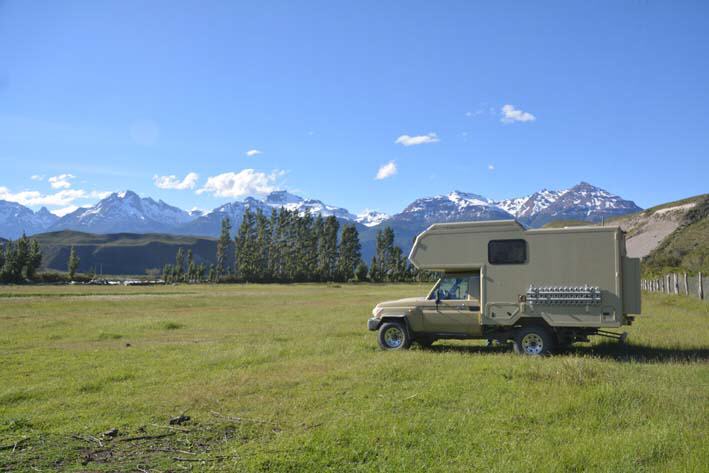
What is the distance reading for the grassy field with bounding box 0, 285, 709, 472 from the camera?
6855mm

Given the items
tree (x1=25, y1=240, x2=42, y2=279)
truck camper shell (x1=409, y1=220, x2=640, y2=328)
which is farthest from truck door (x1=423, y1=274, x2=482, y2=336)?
tree (x1=25, y1=240, x2=42, y2=279)

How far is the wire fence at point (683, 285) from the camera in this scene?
30.6 metres

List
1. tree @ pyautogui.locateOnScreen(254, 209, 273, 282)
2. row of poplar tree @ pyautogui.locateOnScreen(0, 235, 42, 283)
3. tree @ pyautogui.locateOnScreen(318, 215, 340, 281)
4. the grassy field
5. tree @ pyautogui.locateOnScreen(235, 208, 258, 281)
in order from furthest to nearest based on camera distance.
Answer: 1. tree @ pyautogui.locateOnScreen(318, 215, 340, 281)
2. tree @ pyautogui.locateOnScreen(254, 209, 273, 282)
3. tree @ pyautogui.locateOnScreen(235, 208, 258, 281)
4. row of poplar tree @ pyautogui.locateOnScreen(0, 235, 42, 283)
5. the grassy field

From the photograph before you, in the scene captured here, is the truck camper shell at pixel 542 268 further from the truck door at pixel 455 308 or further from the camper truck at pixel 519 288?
the truck door at pixel 455 308

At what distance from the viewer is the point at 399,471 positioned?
6438 mm

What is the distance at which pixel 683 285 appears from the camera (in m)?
35.6

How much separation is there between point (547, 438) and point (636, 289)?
332 inches

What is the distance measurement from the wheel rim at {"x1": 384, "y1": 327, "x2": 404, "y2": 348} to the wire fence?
2154 centimetres

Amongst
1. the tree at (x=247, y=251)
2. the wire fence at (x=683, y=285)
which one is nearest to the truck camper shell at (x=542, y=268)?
the wire fence at (x=683, y=285)

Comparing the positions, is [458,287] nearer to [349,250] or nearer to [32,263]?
[32,263]

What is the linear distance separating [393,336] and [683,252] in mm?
64449

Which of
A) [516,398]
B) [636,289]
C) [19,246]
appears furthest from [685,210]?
[19,246]

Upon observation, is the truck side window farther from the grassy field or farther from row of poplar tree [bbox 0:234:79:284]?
Result: row of poplar tree [bbox 0:234:79:284]

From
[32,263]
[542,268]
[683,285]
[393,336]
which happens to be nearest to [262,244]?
[32,263]
